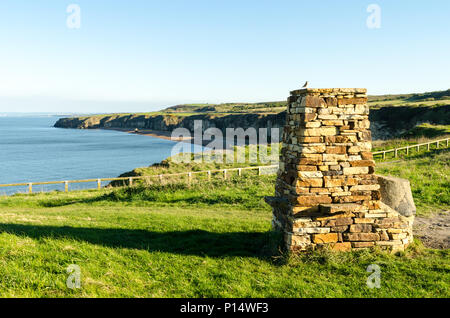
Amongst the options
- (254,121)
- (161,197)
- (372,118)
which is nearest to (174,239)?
(161,197)

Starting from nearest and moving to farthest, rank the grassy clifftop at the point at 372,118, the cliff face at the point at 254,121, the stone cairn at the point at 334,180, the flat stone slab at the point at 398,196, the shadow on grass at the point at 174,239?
the stone cairn at the point at 334,180, the shadow on grass at the point at 174,239, the flat stone slab at the point at 398,196, the cliff face at the point at 254,121, the grassy clifftop at the point at 372,118

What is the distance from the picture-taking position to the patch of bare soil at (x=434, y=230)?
7695mm

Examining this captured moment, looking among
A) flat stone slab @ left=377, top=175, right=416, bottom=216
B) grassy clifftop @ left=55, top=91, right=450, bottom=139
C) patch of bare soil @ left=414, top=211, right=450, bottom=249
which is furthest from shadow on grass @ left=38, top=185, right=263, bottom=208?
grassy clifftop @ left=55, top=91, right=450, bottom=139

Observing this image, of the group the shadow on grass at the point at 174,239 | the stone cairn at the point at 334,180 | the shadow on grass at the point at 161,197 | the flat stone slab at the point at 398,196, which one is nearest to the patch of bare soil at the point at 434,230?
the flat stone slab at the point at 398,196

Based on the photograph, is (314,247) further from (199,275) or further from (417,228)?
(417,228)

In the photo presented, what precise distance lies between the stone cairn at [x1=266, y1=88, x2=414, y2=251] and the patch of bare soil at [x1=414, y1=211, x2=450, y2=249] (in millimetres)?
1979

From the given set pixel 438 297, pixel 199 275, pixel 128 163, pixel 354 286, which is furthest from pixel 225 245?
pixel 128 163

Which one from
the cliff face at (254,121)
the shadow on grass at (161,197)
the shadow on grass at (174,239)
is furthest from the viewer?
the cliff face at (254,121)

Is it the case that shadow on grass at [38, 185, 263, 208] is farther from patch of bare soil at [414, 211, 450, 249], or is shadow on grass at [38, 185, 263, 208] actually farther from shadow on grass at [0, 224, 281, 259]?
patch of bare soil at [414, 211, 450, 249]

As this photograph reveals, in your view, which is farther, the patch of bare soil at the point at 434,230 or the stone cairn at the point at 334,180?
the patch of bare soil at the point at 434,230

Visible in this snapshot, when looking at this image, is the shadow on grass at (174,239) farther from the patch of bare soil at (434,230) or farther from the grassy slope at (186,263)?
the patch of bare soil at (434,230)

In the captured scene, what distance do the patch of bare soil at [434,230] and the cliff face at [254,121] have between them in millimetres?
39866

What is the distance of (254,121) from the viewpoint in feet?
300

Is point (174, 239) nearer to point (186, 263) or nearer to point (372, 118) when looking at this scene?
point (186, 263)
